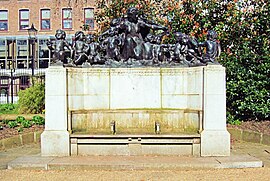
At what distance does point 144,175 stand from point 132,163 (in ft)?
2.21

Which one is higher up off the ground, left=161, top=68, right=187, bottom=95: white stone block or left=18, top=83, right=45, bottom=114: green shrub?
left=161, top=68, right=187, bottom=95: white stone block

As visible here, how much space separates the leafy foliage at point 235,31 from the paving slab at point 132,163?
6.58m

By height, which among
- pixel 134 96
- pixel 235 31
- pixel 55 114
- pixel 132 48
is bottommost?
pixel 55 114

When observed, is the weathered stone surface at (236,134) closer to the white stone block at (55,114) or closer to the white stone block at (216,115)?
the white stone block at (216,115)

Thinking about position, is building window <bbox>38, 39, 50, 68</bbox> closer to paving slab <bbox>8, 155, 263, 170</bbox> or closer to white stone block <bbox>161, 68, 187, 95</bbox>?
white stone block <bbox>161, 68, 187, 95</bbox>

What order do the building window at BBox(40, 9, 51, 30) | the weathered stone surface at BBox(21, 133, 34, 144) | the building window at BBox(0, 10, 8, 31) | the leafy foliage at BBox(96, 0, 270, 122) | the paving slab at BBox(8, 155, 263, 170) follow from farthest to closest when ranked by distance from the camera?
1. the building window at BBox(0, 10, 8, 31)
2. the building window at BBox(40, 9, 51, 30)
3. the leafy foliage at BBox(96, 0, 270, 122)
4. the weathered stone surface at BBox(21, 133, 34, 144)
5. the paving slab at BBox(8, 155, 263, 170)

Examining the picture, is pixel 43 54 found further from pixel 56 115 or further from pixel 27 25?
pixel 56 115

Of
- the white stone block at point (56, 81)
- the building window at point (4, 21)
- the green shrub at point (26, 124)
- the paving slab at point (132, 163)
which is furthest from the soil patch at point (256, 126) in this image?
the building window at point (4, 21)

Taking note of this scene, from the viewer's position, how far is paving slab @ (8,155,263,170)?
9.02 metres

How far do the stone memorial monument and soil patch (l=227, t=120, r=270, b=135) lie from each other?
4.50 m

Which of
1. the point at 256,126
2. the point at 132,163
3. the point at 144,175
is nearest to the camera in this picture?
the point at 144,175

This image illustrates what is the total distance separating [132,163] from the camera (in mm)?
9117

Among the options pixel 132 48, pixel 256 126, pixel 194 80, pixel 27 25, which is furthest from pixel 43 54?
pixel 194 80

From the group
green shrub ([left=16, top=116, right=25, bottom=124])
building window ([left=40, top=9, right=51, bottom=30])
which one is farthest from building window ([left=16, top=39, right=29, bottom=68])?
green shrub ([left=16, top=116, right=25, bottom=124])
